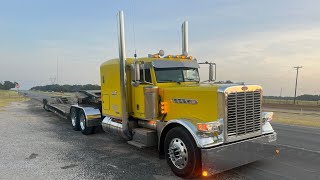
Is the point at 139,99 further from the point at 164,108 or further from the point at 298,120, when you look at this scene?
the point at 298,120

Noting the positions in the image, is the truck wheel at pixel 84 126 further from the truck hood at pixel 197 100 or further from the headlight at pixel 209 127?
the headlight at pixel 209 127

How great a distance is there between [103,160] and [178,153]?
235cm

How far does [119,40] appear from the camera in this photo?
26.9 ft

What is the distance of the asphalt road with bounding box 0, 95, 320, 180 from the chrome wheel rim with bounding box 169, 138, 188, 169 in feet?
1.16

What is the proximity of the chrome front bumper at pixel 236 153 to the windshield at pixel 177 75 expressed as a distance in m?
2.57

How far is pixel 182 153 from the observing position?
6090 mm

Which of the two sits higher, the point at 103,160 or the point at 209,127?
the point at 209,127

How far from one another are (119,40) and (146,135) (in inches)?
111

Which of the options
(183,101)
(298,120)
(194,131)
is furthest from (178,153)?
(298,120)

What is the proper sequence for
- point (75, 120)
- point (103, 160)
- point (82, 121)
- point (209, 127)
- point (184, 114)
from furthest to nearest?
point (75, 120) → point (82, 121) → point (103, 160) → point (184, 114) → point (209, 127)

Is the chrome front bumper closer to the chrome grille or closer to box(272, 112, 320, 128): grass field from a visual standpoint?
the chrome grille

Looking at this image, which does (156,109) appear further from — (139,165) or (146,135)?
(139,165)

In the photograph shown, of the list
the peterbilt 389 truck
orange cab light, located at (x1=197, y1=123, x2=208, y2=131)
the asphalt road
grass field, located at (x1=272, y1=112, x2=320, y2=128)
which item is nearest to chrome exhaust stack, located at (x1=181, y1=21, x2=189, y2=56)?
the peterbilt 389 truck

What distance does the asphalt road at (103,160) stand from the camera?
6301mm
